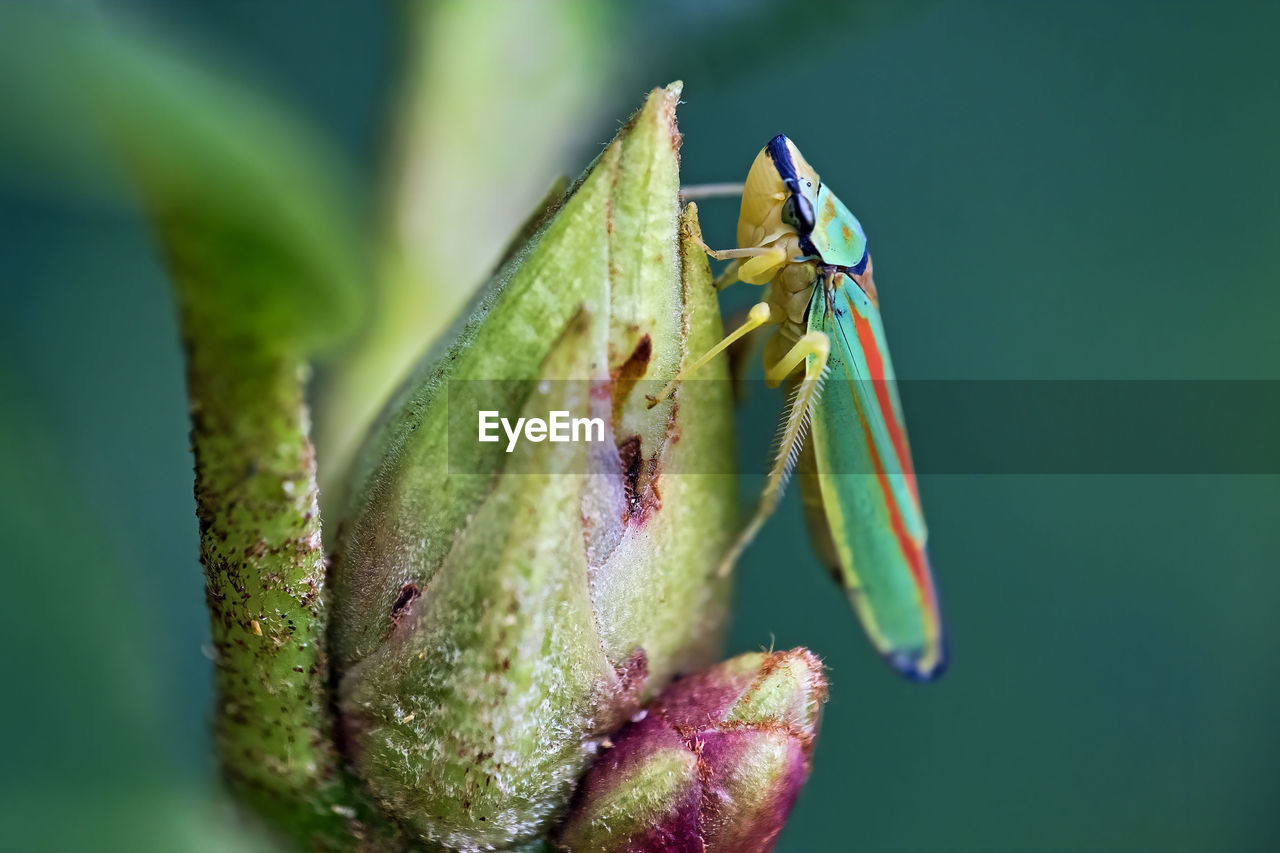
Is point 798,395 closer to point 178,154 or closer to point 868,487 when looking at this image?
point 868,487

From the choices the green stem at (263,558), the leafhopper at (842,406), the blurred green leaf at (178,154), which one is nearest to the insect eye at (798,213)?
the leafhopper at (842,406)

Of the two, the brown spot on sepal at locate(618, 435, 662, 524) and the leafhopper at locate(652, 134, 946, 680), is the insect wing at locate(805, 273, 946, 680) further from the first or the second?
the brown spot on sepal at locate(618, 435, 662, 524)

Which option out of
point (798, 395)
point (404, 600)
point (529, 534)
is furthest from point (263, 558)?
point (798, 395)

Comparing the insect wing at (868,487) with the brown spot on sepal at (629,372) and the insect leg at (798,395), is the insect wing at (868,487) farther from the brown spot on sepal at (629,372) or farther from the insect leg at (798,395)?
the brown spot on sepal at (629,372)

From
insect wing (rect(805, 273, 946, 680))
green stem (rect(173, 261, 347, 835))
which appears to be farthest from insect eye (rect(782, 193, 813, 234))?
green stem (rect(173, 261, 347, 835))

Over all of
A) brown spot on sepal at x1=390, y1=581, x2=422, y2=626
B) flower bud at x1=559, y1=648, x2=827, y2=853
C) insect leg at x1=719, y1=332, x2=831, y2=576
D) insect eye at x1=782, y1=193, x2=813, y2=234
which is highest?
insect eye at x1=782, y1=193, x2=813, y2=234

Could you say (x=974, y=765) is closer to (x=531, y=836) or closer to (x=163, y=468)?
(x=531, y=836)
